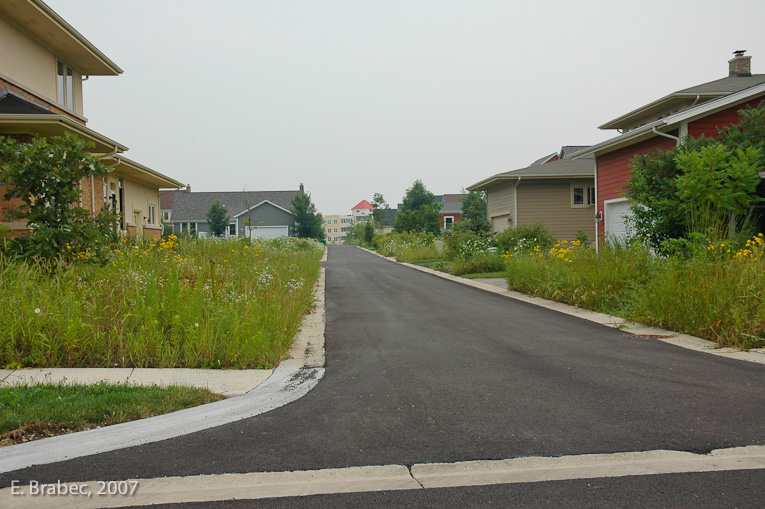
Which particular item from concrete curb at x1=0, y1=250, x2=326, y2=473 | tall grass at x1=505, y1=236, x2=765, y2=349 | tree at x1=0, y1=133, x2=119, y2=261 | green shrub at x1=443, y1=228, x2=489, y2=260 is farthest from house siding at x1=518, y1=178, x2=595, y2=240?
concrete curb at x1=0, y1=250, x2=326, y2=473

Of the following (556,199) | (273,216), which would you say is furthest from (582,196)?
(273,216)

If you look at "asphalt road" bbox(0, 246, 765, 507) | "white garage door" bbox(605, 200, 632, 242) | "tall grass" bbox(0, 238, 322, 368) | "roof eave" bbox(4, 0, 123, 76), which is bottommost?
"asphalt road" bbox(0, 246, 765, 507)

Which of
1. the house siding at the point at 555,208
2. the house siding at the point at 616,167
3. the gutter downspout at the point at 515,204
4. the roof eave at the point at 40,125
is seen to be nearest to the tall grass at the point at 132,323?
the roof eave at the point at 40,125

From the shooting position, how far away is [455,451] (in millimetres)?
4156

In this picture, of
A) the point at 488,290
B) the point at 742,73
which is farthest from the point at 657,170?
the point at 742,73

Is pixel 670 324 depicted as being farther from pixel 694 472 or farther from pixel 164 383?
pixel 164 383

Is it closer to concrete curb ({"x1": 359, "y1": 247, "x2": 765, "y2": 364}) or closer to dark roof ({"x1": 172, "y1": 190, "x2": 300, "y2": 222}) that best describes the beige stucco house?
concrete curb ({"x1": 359, "y1": 247, "x2": 765, "y2": 364})

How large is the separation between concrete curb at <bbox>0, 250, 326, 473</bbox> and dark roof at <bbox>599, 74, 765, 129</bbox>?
59.0 feet

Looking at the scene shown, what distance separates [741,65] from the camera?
2356 centimetres

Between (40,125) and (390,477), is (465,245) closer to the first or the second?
(40,125)

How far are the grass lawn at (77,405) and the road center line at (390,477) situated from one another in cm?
106

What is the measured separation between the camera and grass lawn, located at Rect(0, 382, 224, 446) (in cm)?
456

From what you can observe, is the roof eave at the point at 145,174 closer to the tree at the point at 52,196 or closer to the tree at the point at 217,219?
the tree at the point at 52,196

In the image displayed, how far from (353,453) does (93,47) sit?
18403 mm
